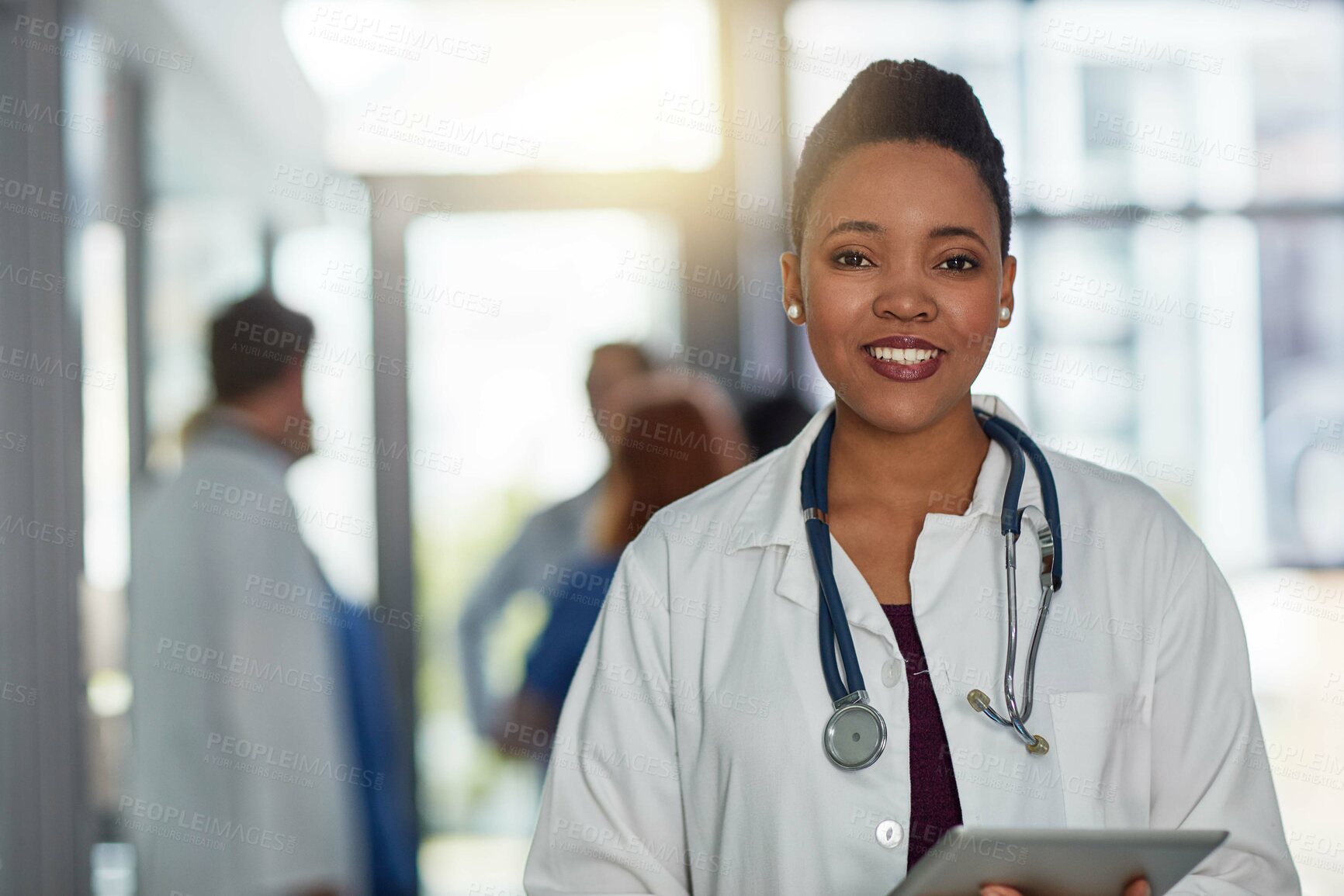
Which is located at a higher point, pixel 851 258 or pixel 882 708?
pixel 851 258

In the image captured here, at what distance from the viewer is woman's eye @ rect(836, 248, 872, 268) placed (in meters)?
1.18

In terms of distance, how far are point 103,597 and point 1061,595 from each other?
113 inches

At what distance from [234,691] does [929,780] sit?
4.87ft

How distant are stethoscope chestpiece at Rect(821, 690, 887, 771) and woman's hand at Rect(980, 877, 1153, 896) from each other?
0.18 metres

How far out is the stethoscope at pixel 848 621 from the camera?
1098 millimetres

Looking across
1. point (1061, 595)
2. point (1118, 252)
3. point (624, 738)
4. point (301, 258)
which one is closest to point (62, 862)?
point (301, 258)

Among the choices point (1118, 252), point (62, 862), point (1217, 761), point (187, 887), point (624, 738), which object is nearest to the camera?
point (1217, 761)

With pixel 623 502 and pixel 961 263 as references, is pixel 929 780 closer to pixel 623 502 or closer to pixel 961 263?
pixel 961 263

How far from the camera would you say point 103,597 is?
3252 mm

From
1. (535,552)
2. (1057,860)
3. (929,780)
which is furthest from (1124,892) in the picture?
(535,552)

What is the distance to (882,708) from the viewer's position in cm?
113

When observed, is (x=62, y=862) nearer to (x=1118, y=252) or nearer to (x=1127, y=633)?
(x=1127, y=633)

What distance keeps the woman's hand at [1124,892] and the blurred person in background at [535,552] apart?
73.5 inches

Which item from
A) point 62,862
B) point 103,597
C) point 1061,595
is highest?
point 1061,595
